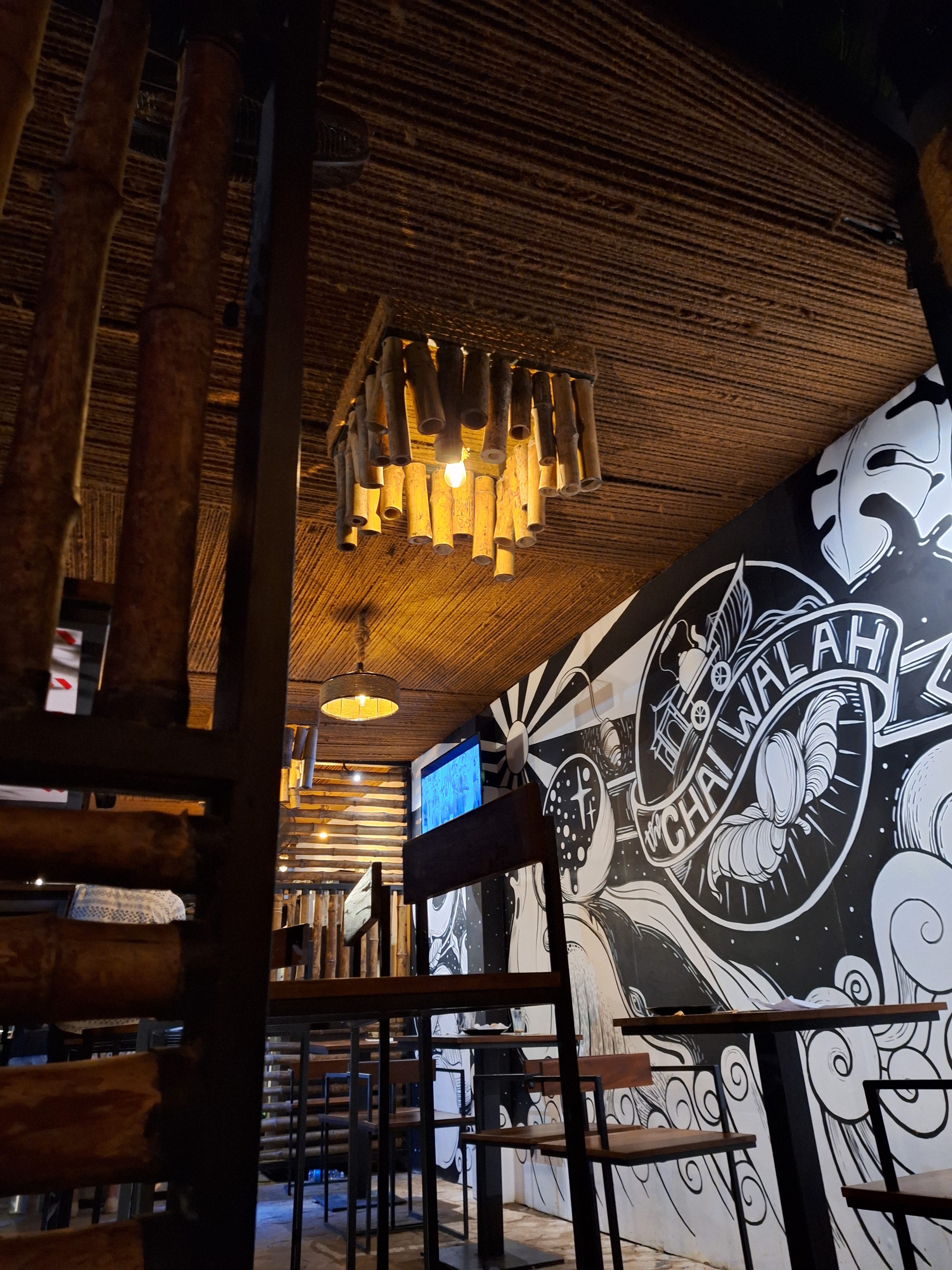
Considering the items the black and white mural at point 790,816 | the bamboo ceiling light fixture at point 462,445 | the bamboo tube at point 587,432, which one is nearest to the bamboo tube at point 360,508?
the bamboo ceiling light fixture at point 462,445

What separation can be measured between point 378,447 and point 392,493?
1.40ft

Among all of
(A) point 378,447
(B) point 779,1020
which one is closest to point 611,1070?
(B) point 779,1020

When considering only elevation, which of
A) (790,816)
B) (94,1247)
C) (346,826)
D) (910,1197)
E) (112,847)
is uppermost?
(346,826)

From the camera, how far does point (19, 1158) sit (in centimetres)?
61

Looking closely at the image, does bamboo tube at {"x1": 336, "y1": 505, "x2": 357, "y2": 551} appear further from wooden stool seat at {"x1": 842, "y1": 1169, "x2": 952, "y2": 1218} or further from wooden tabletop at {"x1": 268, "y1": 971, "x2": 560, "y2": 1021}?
wooden stool seat at {"x1": 842, "y1": 1169, "x2": 952, "y2": 1218}

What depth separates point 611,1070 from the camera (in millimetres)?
3562

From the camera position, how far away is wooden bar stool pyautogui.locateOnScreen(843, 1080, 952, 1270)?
188 centimetres

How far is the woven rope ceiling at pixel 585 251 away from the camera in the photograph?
7.17ft

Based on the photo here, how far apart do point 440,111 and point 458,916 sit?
653cm

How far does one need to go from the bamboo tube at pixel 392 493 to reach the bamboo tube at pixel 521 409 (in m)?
0.52

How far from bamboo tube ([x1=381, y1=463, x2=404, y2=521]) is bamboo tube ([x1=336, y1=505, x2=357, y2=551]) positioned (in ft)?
0.50

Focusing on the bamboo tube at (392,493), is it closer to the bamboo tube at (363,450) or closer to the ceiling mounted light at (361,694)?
the bamboo tube at (363,450)

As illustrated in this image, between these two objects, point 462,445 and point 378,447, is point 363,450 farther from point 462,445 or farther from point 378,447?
point 462,445

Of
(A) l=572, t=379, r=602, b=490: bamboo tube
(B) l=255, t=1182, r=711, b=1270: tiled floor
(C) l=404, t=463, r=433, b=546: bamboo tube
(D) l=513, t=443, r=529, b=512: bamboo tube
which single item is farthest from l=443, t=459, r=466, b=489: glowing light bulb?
(B) l=255, t=1182, r=711, b=1270: tiled floor
